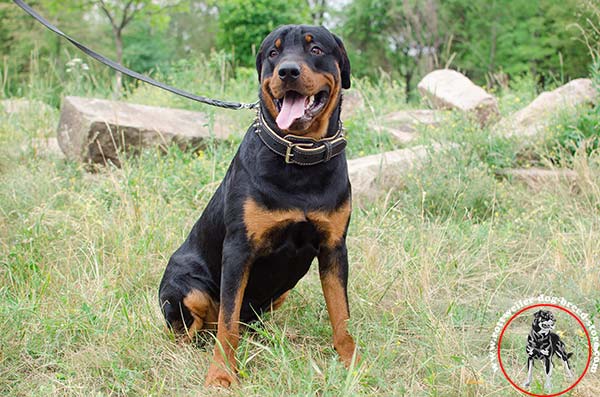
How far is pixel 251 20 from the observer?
16969mm

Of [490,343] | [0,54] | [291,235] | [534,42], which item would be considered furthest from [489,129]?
[534,42]

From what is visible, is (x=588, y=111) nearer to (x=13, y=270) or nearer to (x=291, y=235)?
(x=291, y=235)

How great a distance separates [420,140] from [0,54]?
1617 centimetres

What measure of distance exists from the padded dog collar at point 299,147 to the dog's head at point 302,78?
0.05 metres

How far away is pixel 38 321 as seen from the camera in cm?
335

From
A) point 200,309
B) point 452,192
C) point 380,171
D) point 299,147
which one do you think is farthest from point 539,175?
point 200,309

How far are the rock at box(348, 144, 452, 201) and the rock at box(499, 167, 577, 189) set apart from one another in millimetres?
837

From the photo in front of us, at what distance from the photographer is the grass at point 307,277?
9.43 feet

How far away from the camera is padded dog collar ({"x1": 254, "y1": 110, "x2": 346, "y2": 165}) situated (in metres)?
2.82

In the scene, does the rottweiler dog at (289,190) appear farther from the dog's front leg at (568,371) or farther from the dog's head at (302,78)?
the dog's front leg at (568,371)

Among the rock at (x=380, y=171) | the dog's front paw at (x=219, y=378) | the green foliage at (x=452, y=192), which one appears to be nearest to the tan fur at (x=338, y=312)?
the dog's front paw at (x=219, y=378)

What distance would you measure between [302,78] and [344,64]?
483 mm

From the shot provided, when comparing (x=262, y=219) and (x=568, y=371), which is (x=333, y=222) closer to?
(x=262, y=219)

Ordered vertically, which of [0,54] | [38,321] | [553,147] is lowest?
[0,54]
